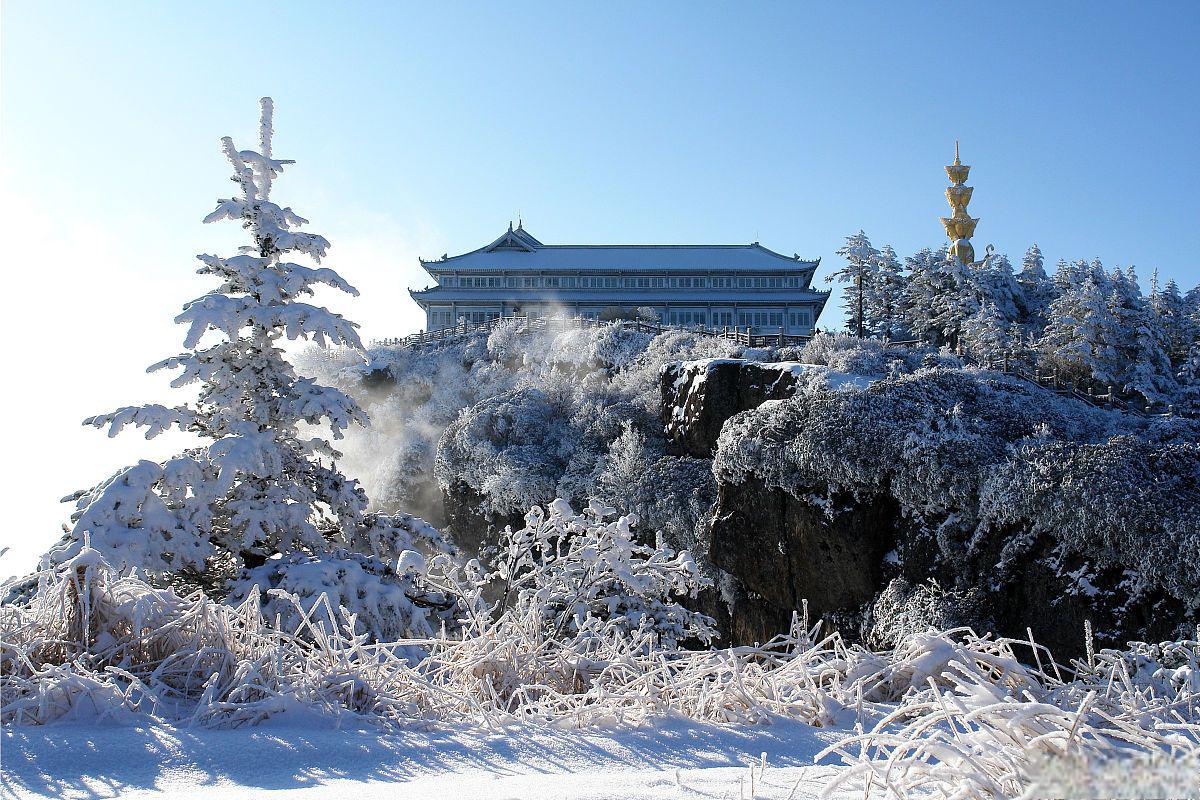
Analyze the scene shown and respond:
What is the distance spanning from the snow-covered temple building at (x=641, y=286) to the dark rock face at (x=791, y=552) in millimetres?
32203

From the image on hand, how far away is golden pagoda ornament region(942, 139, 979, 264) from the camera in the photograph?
40406 millimetres

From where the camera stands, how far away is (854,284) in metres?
42.0

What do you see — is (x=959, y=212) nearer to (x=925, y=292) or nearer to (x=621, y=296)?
(x=925, y=292)

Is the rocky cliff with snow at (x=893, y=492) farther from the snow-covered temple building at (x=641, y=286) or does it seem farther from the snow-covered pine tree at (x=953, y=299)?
the snow-covered temple building at (x=641, y=286)

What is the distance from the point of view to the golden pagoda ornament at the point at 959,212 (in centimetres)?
4041

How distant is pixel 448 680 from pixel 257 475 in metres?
6.55

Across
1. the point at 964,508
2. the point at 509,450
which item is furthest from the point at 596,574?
the point at 509,450

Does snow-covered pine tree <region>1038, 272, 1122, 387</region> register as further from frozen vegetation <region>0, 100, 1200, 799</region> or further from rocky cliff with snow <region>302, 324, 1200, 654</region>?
rocky cliff with snow <region>302, 324, 1200, 654</region>

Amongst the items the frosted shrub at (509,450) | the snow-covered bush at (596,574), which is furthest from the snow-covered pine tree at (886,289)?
the snow-covered bush at (596,574)

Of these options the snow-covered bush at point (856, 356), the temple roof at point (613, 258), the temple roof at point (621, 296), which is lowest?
the snow-covered bush at point (856, 356)

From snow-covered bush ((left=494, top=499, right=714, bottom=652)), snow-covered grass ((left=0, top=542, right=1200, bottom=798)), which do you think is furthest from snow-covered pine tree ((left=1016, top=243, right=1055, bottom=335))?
snow-covered grass ((left=0, top=542, right=1200, bottom=798))

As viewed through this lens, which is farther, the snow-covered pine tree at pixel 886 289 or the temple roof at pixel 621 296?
the temple roof at pixel 621 296

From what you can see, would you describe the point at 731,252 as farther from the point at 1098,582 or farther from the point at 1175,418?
the point at 1098,582

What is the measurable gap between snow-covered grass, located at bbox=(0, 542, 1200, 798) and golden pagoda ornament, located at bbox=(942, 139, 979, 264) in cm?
4120
